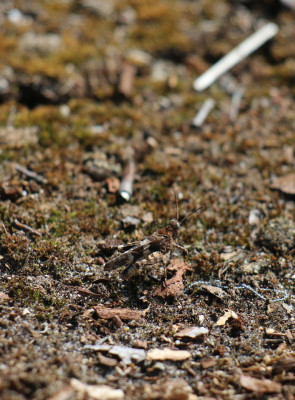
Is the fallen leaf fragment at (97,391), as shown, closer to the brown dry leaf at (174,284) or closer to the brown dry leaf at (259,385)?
the brown dry leaf at (259,385)

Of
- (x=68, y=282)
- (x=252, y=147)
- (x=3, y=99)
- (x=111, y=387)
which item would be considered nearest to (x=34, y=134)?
(x=3, y=99)

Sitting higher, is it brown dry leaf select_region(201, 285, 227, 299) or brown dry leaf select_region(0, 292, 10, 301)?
brown dry leaf select_region(201, 285, 227, 299)

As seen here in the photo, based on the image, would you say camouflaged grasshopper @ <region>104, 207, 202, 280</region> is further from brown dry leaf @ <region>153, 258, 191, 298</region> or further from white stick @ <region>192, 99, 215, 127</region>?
white stick @ <region>192, 99, 215, 127</region>

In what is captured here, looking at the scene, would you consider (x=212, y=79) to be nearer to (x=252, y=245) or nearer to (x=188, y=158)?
(x=188, y=158)

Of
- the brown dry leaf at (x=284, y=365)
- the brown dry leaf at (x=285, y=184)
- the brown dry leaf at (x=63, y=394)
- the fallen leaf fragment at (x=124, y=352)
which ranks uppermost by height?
the brown dry leaf at (x=285, y=184)

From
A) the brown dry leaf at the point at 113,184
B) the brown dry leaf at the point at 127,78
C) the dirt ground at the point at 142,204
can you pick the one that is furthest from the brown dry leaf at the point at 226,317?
the brown dry leaf at the point at 127,78

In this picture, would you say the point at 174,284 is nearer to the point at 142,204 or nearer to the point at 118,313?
the point at 118,313

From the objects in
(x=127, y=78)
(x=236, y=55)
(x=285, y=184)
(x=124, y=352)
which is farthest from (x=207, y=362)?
(x=236, y=55)

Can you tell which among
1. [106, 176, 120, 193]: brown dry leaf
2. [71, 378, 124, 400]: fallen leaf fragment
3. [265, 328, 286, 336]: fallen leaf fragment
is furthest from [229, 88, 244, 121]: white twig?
[71, 378, 124, 400]: fallen leaf fragment
